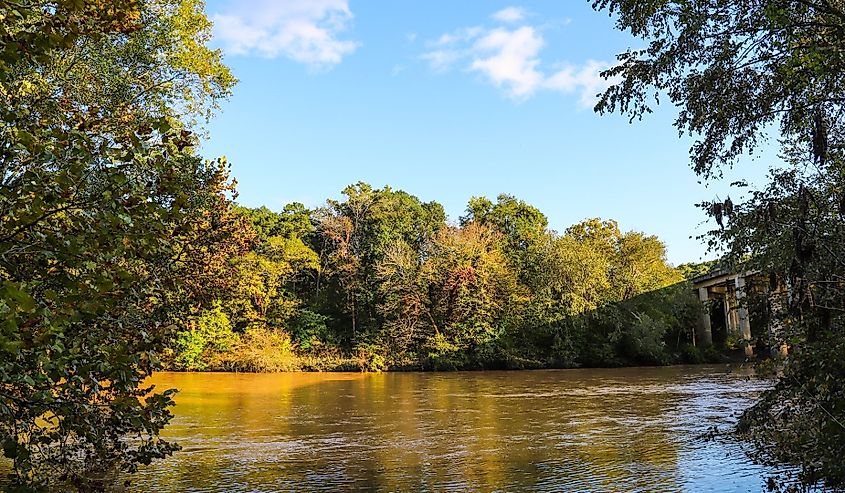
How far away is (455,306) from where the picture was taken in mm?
39062

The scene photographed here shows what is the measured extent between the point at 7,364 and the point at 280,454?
9121 mm

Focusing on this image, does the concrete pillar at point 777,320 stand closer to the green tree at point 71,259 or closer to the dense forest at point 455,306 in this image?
the green tree at point 71,259

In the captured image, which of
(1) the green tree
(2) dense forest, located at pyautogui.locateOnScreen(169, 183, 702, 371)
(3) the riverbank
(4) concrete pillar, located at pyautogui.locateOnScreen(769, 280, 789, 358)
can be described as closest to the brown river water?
(4) concrete pillar, located at pyautogui.locateOnScreen(769, 280, 789, 358)

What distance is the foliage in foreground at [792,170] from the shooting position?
568 centimetres

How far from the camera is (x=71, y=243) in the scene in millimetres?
3246

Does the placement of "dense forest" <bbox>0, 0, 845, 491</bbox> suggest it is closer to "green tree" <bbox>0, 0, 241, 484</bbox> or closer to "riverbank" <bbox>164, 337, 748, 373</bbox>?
"green tree" <bbox>0, 0, 241, 484</bbox>

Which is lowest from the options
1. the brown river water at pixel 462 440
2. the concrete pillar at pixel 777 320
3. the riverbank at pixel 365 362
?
the brown river water at pixel 462 440

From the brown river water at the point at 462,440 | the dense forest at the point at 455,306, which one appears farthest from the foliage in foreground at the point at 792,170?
the dense forest at the point at 455,306

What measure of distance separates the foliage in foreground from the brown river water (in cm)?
303

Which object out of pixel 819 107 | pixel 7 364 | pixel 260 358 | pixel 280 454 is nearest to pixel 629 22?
pixel 819 107

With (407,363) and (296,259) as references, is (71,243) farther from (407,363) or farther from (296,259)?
(296,259)

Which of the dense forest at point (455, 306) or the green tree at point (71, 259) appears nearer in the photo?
the green tree at point (71, 259)

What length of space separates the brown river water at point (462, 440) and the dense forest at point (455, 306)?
12706 mm

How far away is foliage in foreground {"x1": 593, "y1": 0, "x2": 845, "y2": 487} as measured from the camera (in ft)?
18.6
